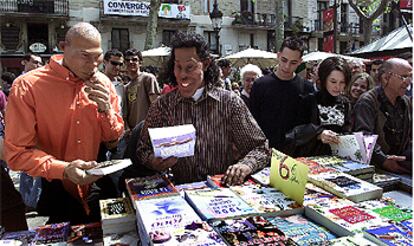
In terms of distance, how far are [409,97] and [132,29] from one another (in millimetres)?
21169

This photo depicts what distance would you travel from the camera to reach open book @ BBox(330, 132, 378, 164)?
196cm

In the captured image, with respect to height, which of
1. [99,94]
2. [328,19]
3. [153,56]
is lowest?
[99,94]

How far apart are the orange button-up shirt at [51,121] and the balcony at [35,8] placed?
65.5ft

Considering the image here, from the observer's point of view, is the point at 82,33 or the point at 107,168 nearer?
the point at 107,168

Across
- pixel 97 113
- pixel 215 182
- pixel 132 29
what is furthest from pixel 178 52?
pixel 132 29

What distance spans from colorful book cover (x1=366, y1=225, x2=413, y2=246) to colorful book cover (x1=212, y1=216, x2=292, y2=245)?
27 centimetres

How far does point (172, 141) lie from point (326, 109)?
1517 millimetres

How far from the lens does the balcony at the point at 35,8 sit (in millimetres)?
19312

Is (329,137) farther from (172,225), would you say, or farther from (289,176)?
(172,225)

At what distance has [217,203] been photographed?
4.33 feet

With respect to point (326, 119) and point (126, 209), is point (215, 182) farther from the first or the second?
point (326, 119)

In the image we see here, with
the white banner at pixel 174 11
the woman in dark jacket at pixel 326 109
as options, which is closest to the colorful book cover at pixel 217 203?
the woman in dark jacket at pixel 326 109

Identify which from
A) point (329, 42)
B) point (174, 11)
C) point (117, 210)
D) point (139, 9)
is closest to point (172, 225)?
point (117, 210)

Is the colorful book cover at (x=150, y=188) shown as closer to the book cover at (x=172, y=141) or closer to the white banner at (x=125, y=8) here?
the book cover at (x=172, y=141)
